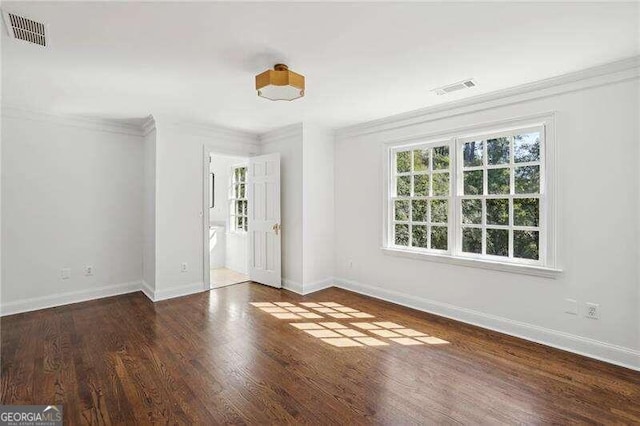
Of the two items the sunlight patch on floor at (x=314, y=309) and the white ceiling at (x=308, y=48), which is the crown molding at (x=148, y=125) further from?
the sunlight patch on floor at (x=314, y=309)

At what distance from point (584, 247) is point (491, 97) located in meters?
1.70

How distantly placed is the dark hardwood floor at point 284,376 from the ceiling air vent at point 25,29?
2475 mm

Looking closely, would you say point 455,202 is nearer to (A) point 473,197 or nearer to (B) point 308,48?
Answer: (A) point 473,197

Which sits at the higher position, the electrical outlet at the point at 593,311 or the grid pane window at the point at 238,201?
the grid pane window at the point at 238,201

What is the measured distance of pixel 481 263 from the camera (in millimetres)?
3387

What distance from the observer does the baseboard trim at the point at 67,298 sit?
372 centimetres

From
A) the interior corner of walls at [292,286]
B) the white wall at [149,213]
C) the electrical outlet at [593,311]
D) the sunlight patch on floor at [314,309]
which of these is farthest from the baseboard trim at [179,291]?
the electrical outlet at [593,311]

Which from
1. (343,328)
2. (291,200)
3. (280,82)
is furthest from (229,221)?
(280,82)

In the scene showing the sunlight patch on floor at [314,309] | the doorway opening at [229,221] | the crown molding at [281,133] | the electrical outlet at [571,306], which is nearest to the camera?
the electrical outlet at [571,306]

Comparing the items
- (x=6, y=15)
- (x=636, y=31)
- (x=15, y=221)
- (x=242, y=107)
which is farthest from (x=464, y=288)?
(x=15, y=221)

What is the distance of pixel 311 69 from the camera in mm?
2721

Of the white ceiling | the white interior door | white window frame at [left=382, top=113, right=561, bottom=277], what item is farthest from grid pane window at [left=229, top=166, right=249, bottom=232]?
white window frame at [left=382, top=113, right=561, bottom=277]

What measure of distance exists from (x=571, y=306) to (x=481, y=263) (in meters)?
0.82

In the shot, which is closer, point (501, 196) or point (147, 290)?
point (501, 196)
